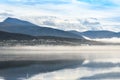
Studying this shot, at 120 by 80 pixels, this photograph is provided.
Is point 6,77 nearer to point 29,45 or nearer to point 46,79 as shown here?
point 46,79

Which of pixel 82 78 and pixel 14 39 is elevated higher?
pixel 14 39

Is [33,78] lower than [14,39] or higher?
lower

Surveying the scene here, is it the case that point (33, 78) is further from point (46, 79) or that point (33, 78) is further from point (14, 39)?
point (14, 39)

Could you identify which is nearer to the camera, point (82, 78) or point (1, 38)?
point (82, 78)

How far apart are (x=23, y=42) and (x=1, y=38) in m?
9.19

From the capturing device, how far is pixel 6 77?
1700 inches

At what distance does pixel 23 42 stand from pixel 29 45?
8.15 m

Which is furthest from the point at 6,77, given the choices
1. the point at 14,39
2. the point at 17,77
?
the point at 14,39

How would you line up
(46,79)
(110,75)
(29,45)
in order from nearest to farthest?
1. (46,79)
2. (110,75)
3. (29,45)

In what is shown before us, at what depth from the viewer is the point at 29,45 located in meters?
188

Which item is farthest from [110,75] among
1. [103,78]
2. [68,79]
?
[68,79]

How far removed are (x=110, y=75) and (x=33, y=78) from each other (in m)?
8.61

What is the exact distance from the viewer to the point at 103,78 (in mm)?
44594

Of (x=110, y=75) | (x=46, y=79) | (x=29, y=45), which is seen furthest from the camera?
(x=29, y=45)
